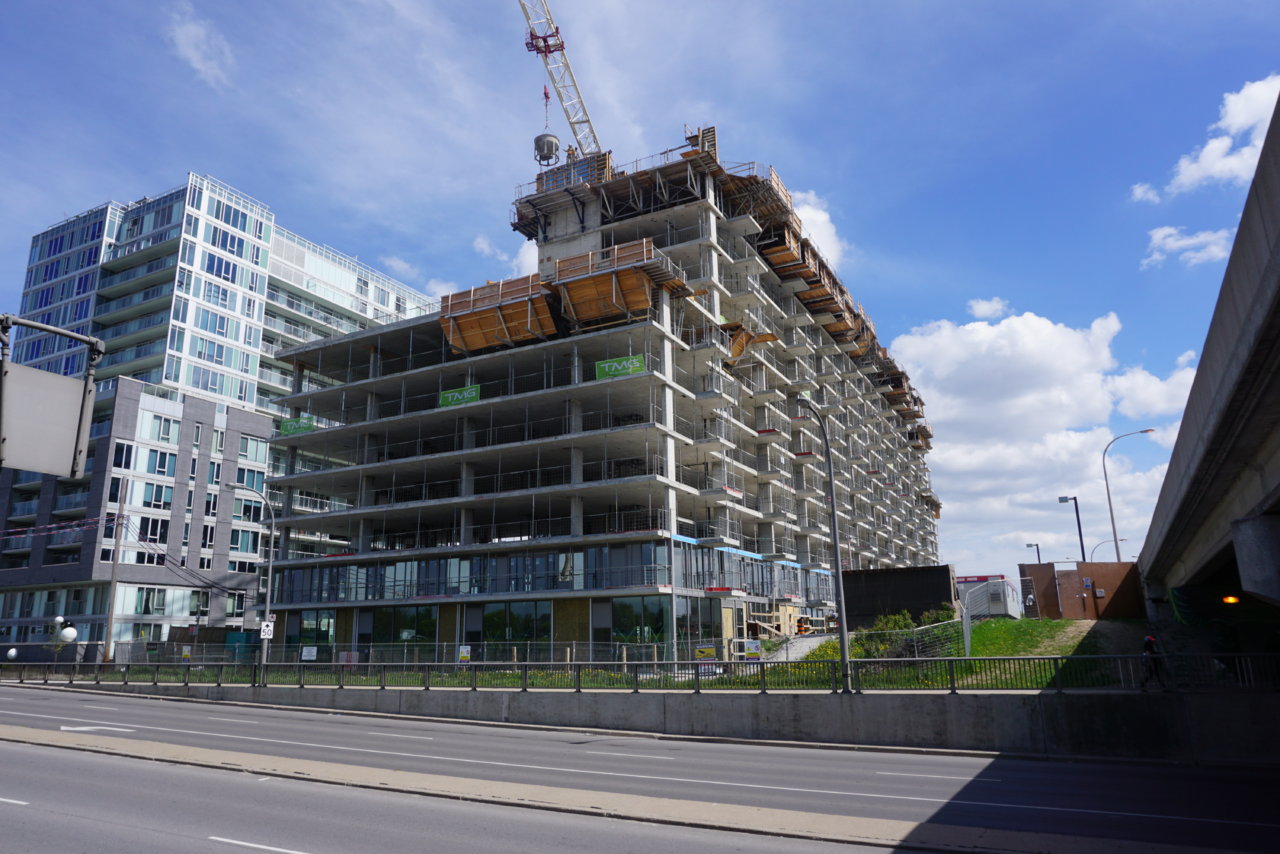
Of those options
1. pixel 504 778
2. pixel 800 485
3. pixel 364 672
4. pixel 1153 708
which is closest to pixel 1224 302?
pixel 1153 708

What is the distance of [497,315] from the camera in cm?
5238

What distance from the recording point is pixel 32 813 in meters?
11.2

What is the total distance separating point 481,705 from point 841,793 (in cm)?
1667

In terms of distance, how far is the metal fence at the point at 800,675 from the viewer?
18922 millimetres

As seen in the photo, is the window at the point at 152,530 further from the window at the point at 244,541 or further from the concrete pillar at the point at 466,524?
the concrete pillar at the point at 466,524

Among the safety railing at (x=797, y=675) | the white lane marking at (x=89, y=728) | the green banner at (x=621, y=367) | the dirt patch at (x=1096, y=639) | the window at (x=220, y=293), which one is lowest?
the white lane marking at (x=89, y=728)

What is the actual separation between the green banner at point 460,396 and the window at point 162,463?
3387 cm

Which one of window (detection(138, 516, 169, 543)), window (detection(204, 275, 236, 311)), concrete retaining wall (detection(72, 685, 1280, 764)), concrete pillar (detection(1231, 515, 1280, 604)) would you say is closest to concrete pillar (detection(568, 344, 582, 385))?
concrete retaining wall (detection(72, 685, 1280, 764))

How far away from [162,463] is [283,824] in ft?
237

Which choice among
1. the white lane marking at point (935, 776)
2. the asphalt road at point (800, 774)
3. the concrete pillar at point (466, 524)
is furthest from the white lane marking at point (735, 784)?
the concrete pillar at point (466, 524)

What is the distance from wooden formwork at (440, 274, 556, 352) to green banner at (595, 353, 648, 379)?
516cm

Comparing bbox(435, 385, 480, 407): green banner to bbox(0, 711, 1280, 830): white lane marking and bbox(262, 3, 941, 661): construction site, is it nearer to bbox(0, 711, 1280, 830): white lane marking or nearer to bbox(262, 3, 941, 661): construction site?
bbox(262, 3, 941, 661): construction site

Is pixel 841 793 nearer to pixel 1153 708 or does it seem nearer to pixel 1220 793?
pixel 1220 793

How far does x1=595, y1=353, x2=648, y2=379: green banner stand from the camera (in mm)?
47094
